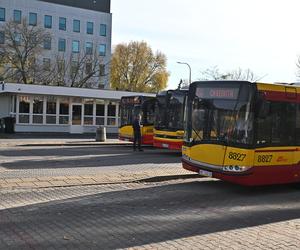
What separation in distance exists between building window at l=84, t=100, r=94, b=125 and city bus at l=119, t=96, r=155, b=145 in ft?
43.3

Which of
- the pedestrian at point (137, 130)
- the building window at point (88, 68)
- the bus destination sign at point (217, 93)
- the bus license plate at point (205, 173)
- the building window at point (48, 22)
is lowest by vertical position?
the bus license plate at point (205, 173)

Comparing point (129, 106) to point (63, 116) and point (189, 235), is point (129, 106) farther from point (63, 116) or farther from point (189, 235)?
point (189, 235)

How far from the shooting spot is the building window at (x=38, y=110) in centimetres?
3797

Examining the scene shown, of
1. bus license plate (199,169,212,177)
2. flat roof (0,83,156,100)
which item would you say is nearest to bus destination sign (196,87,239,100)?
bus license plate (199,169,212,177)

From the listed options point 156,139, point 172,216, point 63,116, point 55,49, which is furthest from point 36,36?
point 172,216

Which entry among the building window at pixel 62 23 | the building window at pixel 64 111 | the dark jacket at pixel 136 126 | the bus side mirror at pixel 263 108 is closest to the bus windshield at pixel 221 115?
the bus side mirror at pixel 263 108

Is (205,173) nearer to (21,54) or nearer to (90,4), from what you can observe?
(21,54)

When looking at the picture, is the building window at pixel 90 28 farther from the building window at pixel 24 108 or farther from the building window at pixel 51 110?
the building window at pixel 24 108

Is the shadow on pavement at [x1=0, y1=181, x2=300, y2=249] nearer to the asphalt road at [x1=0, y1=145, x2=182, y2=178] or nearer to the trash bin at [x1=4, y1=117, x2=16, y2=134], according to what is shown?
the asphalt road at [x1=0, y1=145, x2=182, y2=178]

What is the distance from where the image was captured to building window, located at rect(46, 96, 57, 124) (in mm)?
38688

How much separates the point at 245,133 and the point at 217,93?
140 cm

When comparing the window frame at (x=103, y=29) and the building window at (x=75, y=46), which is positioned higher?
the window frame at (x=103, y=29)

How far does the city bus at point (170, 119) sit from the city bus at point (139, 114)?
195 centimetres

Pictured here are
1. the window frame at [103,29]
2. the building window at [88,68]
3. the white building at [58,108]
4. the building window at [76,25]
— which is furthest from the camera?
the window frame at [103,29]
